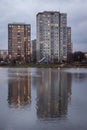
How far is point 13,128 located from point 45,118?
8.37 feet

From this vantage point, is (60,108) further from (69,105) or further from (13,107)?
(13,107)

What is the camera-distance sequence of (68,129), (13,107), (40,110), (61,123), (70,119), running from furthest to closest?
1. (13,107)
2. (40,110)
3. (70,119)
4. (61,123)
5. (68,129)

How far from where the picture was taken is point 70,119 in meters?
15.2

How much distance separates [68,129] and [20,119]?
10.1ft

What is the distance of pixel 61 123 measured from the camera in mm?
14289

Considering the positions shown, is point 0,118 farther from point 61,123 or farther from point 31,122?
point 61,123

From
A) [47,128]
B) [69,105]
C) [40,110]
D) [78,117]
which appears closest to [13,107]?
[40,110]

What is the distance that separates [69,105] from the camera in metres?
20.0

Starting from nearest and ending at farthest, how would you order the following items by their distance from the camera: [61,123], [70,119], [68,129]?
1. [68,129]
2. [61,123]
3. [70,119]

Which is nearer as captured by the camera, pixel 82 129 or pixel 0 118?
pixel 82 129

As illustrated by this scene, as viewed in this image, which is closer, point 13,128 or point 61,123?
point 13,128

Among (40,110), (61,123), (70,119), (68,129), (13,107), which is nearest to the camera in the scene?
(68,129)

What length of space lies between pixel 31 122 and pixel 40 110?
11.1 feet

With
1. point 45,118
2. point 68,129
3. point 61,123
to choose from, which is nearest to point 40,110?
point 45,118
